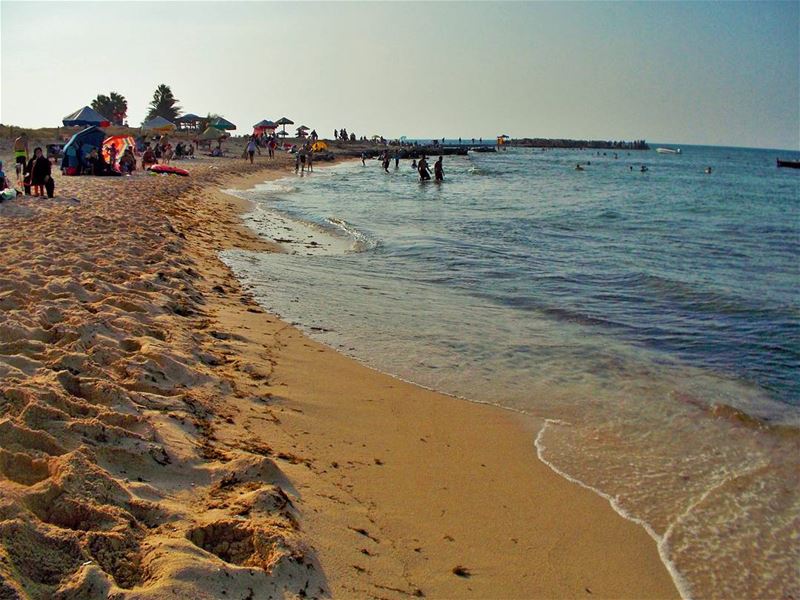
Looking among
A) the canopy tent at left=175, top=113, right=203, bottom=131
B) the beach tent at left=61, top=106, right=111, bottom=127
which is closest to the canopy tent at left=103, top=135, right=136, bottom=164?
the beach tent at left=61, top=106, right=111, bottom=127

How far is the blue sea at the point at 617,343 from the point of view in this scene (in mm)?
4184

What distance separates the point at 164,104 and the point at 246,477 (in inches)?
2746

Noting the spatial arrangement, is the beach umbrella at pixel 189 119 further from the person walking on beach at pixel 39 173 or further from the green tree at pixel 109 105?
the person walking on beach at pixel 39 173

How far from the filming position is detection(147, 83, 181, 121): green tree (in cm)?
6506

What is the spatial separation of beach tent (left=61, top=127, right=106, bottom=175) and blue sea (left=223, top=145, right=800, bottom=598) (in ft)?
27.6

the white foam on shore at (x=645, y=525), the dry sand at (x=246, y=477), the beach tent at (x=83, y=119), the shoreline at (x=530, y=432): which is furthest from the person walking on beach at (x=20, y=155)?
the white foam on shore at (x=645, y=525)

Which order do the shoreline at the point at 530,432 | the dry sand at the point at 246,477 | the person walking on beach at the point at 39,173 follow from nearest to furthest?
1. the dry sand at the point at 246,477
2. the shoreline at the point at 530,432
3. the person walking on beach at the point at 39,173

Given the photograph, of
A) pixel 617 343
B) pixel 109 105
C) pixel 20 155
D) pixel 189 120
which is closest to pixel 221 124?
pixel 189 120

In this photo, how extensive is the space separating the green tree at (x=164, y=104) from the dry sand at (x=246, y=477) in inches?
2559

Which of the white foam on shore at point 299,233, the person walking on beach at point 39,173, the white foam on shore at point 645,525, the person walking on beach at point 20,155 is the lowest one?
the white foam on shore at point 645,525

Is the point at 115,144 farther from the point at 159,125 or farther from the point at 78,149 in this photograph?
the point at 159,125

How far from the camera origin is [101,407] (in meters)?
3.67

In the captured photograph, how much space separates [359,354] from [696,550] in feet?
12.6

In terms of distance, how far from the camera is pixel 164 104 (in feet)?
214
